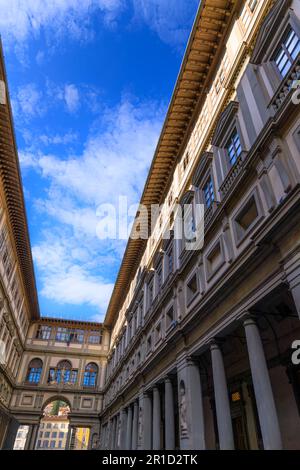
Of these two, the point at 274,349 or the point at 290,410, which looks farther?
the point at 274,349

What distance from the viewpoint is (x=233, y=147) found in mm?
13469

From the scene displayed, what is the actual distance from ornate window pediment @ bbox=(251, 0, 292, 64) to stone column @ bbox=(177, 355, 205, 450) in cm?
1247

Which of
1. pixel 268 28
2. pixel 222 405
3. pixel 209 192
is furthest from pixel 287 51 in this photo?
pixel 222 405

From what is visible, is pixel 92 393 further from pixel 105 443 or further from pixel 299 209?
→ pixel 299 209

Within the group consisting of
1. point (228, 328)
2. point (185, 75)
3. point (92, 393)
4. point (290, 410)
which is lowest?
point (290, 410)

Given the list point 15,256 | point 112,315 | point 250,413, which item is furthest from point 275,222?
point 112,315

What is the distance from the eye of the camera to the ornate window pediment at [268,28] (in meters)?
10.6

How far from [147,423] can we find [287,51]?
20442mm

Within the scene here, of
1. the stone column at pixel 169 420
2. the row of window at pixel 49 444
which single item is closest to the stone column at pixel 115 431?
the stone column at pixel 169 420

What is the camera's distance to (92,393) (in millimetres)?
43656

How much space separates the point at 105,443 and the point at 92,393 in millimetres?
8576

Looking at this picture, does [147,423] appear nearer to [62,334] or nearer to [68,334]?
[68,334]

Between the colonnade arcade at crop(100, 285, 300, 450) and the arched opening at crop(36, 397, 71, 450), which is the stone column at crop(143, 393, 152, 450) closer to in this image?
the colonnade arcade at crop(100, 285, 300, 450)

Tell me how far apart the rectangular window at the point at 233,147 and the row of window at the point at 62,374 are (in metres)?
40.9
